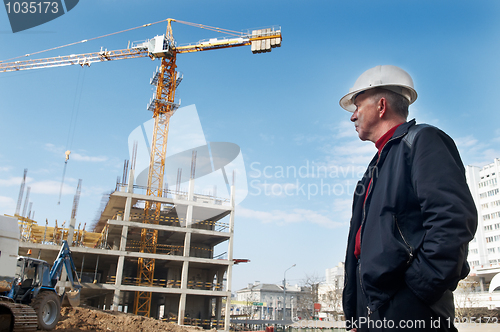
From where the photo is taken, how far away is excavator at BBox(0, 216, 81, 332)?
7.91 meters

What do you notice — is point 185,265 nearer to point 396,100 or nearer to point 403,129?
point 396,100

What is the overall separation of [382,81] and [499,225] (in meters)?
74.9

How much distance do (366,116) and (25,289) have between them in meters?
13.4

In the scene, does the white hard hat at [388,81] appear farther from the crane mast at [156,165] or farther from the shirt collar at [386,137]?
the crane mast at [156,165]

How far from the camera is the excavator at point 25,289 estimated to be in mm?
7914

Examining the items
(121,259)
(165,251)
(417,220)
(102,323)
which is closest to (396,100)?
(417,220)

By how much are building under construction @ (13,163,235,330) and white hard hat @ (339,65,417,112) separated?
29.2 m

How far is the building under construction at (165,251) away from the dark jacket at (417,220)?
29.4m

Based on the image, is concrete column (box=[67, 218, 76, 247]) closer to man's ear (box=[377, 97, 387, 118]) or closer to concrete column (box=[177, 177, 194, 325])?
concrete column (box=[177, 177, 194, 325])

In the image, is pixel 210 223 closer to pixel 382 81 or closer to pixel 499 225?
pixel 382 81

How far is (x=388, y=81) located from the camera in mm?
1961

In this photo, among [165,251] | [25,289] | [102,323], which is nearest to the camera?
[25,289]

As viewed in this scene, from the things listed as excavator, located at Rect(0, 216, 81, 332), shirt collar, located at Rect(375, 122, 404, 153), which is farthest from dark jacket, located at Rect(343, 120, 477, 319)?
excavator, located at Rect(0, 216, 81, 332)

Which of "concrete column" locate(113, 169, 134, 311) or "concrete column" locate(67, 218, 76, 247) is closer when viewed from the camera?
"concrete column" locate(113, 169, 134, 311)
